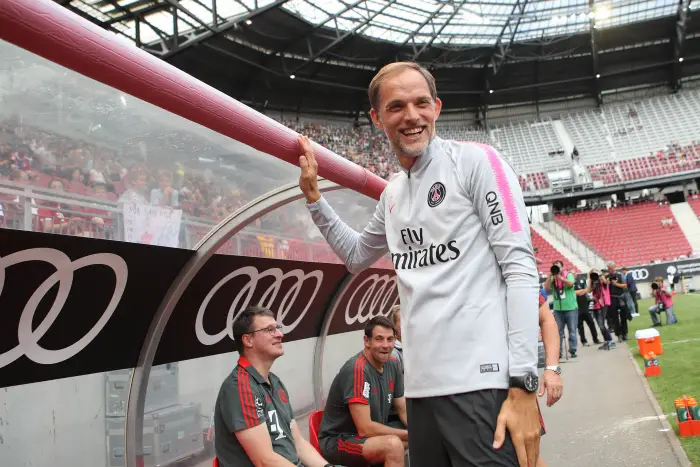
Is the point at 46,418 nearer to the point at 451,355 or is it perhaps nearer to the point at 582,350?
the point at 451,355

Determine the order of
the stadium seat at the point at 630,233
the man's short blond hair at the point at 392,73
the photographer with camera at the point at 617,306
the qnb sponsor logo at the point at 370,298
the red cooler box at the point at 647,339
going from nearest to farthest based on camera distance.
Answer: the man's short blond hair at the point at 392,73 → the qnb sponsor logo at the point at 370,298 → the red cooler box at the point at 647,339 → the photographer with camera at the point at 617,306 → the stadium seat at the point at 630,233

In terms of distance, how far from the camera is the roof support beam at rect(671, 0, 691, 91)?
33844 mm

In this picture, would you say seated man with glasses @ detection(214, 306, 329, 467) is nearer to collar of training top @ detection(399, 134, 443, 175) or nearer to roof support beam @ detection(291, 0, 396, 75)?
collar of training top @ detection(399, 134, 443, 175)

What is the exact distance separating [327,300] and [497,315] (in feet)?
13.6

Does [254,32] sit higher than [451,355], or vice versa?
[254,32]

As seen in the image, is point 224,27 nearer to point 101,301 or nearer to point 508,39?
point 508,39

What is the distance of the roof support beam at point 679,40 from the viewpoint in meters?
33.8

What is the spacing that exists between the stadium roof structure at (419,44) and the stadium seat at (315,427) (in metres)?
19.8

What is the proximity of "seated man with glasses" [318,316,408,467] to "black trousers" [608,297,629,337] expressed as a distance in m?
9.16

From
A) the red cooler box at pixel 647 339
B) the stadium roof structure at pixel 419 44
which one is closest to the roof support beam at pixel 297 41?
the stadium roof structure at pixel 419 44

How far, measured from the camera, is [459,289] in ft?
4.96

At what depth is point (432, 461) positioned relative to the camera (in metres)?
1.51

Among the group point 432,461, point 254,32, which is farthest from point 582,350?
point 254,32

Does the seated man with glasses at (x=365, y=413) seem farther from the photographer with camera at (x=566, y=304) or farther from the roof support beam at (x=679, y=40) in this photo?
the roof support beam at (x=679, y=40)
